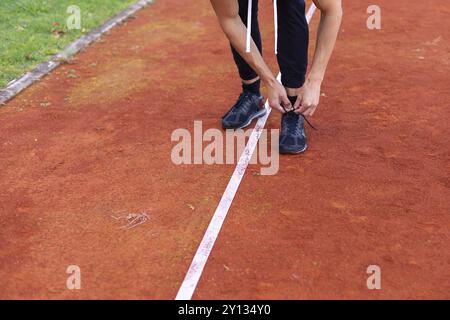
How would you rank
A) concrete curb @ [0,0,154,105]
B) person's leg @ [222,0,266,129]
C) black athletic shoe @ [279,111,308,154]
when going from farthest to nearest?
1. concrete curb @ [0,0,154,105]
2. person's leg @ [222,0,266,129]
3. black athletic shoe @ [279,111,308,154]

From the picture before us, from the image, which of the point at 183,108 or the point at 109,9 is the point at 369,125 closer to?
the point at 183,108

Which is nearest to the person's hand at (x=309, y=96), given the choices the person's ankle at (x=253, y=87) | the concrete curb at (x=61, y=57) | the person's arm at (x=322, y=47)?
the person's arm at (x=322, y=47)

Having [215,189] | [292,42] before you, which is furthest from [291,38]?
[215,189]

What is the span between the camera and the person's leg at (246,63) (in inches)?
163

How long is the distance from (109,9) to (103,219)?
16.3 feet

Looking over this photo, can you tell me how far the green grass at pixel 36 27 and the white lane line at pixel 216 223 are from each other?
97.5 inches

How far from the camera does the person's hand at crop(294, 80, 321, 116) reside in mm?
3840

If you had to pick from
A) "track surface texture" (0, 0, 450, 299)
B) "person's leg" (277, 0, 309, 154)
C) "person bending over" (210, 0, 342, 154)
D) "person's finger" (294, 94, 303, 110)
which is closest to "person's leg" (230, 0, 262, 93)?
"person bending over" (210, 0, 342, 154)

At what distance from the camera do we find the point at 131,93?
5.27m

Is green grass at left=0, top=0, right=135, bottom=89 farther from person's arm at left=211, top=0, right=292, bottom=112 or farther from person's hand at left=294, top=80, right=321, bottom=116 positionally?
person's hand at left=294, top=80, right=321, bottom=116

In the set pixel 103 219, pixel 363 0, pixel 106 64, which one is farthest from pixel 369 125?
pixel 363 0

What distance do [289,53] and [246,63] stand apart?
407mm

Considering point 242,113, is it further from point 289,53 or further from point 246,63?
point 289,53

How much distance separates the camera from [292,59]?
13.3 ft
